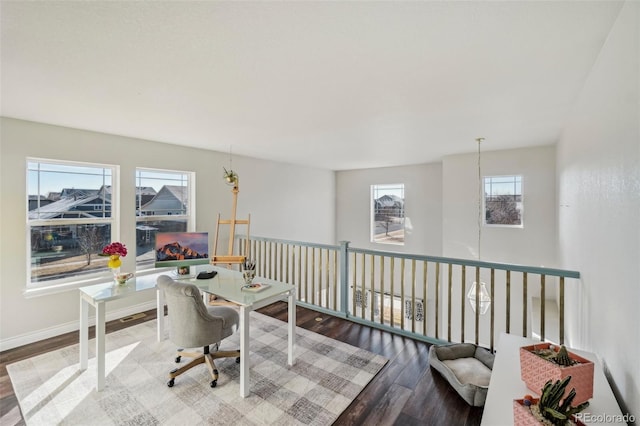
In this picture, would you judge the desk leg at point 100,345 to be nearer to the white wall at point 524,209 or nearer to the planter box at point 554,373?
the planter box at point 554,373

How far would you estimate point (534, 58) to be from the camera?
6.13 feet

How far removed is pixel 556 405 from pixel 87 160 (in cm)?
475

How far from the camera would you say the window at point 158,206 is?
412 centimetres

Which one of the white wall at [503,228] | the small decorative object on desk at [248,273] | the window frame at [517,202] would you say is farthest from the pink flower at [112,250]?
the window frame at [517,202]

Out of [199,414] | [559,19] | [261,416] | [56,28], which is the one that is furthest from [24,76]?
[559,19]

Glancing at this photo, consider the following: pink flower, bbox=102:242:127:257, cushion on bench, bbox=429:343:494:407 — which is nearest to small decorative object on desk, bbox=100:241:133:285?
pink flower, bbox=102:242:127:257

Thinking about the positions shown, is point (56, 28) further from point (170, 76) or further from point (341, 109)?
point (341, 109)

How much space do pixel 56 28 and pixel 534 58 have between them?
284cm

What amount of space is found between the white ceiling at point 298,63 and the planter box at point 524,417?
1796mm

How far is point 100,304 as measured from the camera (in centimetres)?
239

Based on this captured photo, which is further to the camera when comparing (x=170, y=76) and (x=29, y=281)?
(x=29, y=281)

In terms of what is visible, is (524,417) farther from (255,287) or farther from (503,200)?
(503,200)

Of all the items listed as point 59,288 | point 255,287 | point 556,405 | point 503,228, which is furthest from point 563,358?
point 59,288

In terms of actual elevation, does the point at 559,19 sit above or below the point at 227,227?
above
